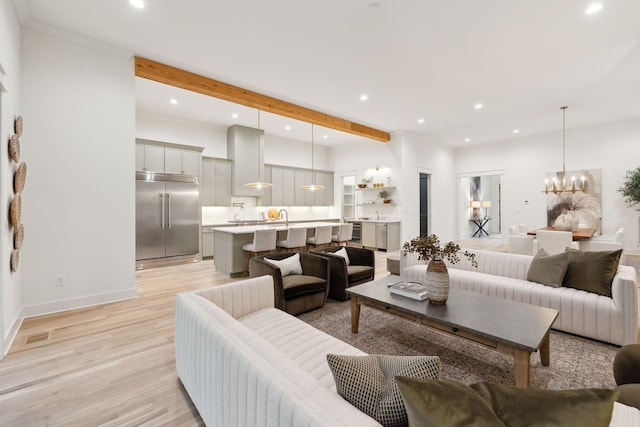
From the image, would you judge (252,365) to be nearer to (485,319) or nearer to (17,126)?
(485,319)

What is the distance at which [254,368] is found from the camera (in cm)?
101

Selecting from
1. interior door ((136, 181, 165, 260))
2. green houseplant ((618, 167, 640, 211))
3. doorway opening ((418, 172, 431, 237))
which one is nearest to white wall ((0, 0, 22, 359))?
interior door ((136, 181, 165, 260))

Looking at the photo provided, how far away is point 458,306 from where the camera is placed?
231cm

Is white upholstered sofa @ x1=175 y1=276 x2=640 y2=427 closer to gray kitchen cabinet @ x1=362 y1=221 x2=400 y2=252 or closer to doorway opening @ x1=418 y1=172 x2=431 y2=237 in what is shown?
gray kitchen cabinet @ x1=362 y1=221 x2=400 y2=252

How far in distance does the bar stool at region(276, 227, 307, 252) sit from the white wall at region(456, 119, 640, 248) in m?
6.54

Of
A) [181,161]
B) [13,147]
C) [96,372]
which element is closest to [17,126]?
[13,147]

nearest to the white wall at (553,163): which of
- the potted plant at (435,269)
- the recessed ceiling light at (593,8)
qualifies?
the recessed ceiling light at (593,8)

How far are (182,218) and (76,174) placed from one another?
2.57 metres

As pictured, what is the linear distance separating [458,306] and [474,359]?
1.43 feet

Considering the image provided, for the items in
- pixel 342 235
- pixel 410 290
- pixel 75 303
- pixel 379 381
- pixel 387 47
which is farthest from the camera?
pixel 342 235

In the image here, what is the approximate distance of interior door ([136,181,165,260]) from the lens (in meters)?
5.25

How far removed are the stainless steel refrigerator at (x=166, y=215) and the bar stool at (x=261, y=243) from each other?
1.77m

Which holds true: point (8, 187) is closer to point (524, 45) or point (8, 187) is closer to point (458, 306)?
point (458, 306)

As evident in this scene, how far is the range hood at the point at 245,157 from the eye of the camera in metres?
6.93
